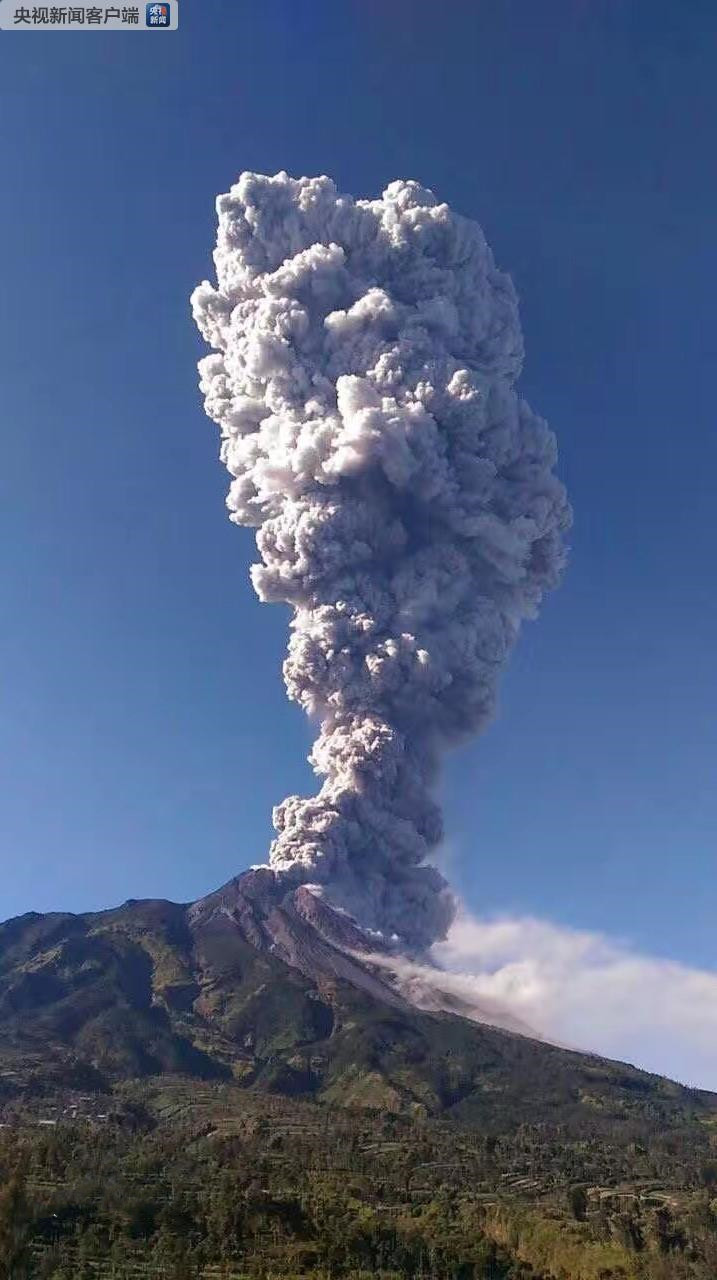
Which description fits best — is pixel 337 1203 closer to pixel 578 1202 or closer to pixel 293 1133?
pixel 578 1202

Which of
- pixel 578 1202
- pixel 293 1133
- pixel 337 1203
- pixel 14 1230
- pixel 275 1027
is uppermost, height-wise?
pixel 275 1027

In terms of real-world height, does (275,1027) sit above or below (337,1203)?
above

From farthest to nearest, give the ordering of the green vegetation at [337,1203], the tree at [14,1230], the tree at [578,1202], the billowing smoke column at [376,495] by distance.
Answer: the billowing smoke column at [376,495] < the tree at [578,1202] < the green vegetation at [337,1203] < the tree at [14,1230]

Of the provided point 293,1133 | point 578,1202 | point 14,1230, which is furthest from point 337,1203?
point 293,1133

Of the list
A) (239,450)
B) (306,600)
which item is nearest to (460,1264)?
(306,600)

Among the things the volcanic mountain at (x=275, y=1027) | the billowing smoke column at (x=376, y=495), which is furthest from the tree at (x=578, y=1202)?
the billowing smoke column at (x=376, y=495)

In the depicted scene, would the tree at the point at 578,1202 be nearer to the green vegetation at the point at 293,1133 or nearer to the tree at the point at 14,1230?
the green vegetation at the point at 293,1133

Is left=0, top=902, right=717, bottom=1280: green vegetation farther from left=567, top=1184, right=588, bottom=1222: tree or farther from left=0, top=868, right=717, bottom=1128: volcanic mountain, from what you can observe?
left=0, top=868, right=717, bottom=1128: volcanic mountain
